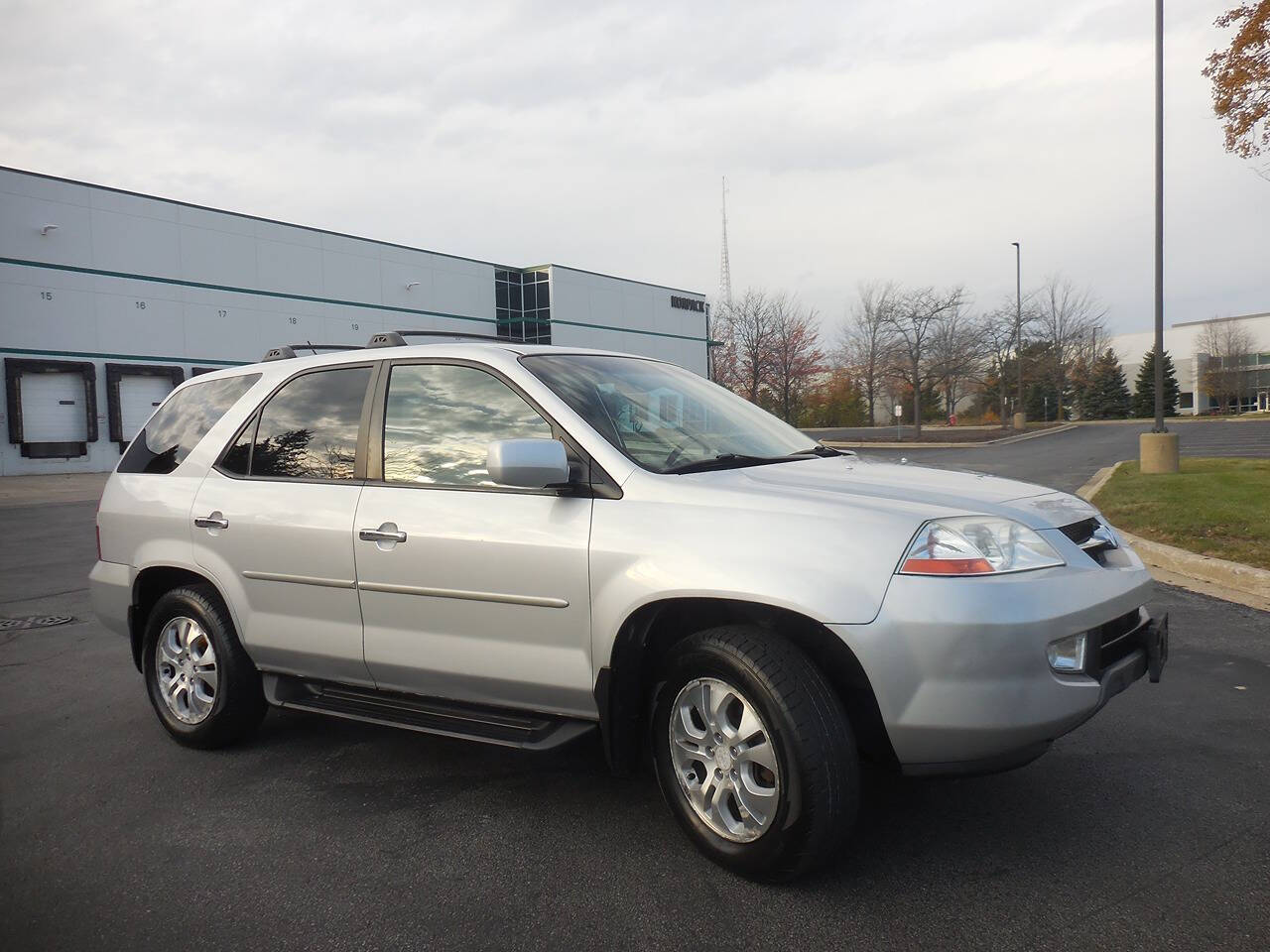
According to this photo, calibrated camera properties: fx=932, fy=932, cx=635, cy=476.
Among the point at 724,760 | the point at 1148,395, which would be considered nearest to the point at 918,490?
the point at 724,760

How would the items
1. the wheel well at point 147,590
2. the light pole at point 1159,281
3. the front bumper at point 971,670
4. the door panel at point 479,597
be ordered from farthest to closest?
the light pole at point 1159,281, the wheel well at point 147,590, the door panel at point 479,597, the front bumper at point 971,670

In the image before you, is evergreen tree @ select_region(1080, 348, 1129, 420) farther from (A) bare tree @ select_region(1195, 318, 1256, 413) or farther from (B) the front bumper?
(B) the front bumper

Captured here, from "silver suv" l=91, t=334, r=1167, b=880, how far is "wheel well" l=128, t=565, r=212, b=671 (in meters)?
0.01

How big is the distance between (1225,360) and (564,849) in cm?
7832

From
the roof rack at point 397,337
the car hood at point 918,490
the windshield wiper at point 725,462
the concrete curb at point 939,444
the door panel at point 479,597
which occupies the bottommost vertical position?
the concrete curb at point 939,444

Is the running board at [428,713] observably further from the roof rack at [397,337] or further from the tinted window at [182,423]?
the roof rack at [397,337]

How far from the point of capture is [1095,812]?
3355 millimetres

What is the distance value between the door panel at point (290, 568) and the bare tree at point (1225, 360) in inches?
2952

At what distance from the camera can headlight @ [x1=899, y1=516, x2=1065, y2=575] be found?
2.73 metres

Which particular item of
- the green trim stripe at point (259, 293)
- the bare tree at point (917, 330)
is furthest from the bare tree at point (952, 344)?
the green trim stripe at point (259, 293)

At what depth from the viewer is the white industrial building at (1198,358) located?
243 ft

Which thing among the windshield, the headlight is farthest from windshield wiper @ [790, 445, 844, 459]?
the headlight

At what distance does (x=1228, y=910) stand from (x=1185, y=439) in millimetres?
31411

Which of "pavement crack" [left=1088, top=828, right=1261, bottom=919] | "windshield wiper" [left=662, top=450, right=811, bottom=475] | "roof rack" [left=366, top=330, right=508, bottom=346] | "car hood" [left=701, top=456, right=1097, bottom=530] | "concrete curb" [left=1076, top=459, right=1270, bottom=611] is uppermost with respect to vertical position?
"roof rack" [left=366, top=330, right=508, bottom=346]
